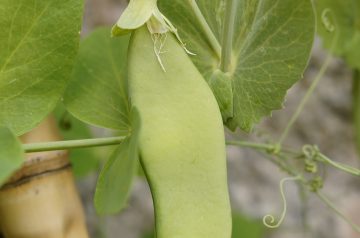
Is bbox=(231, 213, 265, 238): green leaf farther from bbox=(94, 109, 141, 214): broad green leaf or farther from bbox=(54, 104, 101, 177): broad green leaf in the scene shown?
bbox=(94, 109, 141, 214): broad green leaf

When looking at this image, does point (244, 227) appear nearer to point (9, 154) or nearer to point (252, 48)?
point (252, 48)

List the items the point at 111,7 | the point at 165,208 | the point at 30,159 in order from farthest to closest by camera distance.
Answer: the point at 111,7 → the point at 30,159 → the point at 165,208

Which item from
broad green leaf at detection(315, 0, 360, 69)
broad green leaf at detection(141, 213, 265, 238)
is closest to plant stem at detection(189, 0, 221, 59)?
broad green leaf at detection(315, 0, 360, 69)

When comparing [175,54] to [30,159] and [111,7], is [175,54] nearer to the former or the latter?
[30,159]

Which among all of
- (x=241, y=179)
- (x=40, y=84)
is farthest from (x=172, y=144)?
(x=241, y=179)

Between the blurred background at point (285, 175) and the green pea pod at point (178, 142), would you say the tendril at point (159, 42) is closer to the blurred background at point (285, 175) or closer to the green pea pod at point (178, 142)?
the green pea pod at point (178, 142)

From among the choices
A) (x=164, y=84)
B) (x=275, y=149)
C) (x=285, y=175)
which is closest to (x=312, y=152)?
(x=275, y=149)

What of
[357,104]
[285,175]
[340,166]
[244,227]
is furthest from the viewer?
[285,175]
